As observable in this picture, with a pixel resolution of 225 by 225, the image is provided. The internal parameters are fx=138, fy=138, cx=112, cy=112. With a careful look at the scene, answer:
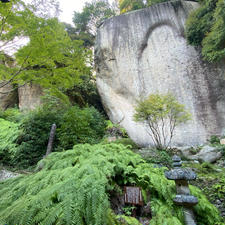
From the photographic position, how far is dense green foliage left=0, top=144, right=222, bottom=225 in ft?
5.11

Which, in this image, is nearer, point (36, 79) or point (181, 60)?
point (36, 79)

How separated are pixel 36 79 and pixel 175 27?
8.62 m

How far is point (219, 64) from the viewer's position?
23.6ft

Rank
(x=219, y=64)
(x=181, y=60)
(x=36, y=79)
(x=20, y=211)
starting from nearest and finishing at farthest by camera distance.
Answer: (x=20, y=211)
(x=36, y=79)
(x=219, y=64)
(x=181, y=60)

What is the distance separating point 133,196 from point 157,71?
25.5 ft

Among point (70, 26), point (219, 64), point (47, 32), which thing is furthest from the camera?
point (70, 26)

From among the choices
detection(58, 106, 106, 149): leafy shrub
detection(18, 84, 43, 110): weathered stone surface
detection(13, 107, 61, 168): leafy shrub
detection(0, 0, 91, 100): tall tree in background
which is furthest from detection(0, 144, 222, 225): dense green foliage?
detection(18, 84, 43, 110): weathered stone surface

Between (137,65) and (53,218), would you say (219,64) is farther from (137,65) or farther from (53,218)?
(53,218)

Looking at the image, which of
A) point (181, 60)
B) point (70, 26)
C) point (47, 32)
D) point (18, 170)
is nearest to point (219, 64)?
point (181, 60)

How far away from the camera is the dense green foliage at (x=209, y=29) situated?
5.72m

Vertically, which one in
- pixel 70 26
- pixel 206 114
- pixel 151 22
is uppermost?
pixel 70 26

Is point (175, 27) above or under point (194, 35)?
above

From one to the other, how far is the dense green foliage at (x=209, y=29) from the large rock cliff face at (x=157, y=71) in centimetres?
72

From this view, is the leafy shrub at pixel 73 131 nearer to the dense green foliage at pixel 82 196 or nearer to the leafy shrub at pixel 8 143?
the leafy shrub at pixel 8 143
